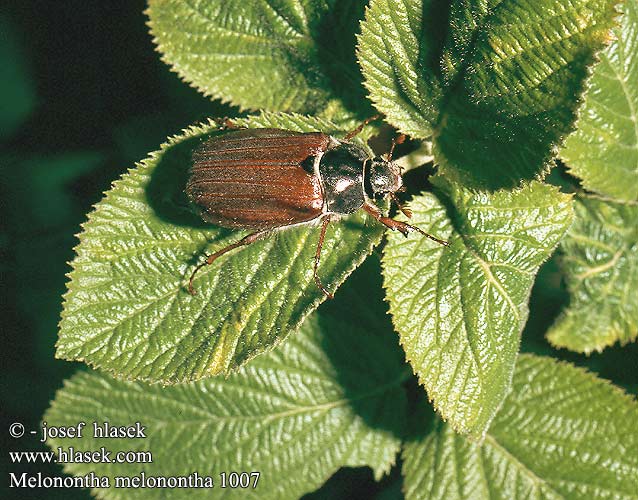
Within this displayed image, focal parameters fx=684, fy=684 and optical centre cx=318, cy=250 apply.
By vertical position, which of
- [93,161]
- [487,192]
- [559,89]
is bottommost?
[93,161]

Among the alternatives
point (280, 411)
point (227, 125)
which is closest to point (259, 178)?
point (227, 125)

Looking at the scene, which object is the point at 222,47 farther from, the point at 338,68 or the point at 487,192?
the point at 487,192

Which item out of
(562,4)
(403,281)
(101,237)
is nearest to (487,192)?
(403,281)

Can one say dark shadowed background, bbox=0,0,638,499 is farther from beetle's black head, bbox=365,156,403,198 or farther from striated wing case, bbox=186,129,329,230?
beetle's black head, bbox=365,156,403,198

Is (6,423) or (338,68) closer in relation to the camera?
(338,68)

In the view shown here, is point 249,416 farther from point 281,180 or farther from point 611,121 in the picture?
point 611,121
